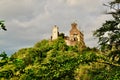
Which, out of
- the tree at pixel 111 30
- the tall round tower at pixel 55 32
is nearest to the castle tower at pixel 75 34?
the tall round tower at pixel 55 32

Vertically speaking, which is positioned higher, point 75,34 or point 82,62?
point 75,34

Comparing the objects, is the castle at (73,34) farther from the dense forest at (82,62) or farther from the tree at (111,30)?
the tree at (111,30)

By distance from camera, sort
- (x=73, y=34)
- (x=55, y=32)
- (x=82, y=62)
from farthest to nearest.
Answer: (x=73, y=34) → (x=55, y=32) → (x=82, y=62)

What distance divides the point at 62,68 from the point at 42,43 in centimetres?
4104

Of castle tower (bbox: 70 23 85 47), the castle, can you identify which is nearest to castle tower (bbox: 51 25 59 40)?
the castle

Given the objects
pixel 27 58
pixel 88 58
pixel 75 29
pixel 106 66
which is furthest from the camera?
pixel 75 29

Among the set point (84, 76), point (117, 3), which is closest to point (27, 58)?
point (84, 76)

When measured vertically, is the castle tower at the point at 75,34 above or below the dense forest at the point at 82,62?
above

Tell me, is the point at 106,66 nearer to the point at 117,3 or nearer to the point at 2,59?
the point at 117,3

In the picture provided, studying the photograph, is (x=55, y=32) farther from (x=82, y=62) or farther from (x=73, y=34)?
(x=82, y=62)

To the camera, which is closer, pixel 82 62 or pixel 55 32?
pixel 82 62

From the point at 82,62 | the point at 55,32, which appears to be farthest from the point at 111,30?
the point at 55,32

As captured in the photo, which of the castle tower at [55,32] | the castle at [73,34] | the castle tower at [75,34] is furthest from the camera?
the castle tower at [75,34]

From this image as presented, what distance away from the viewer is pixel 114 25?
107 feet
